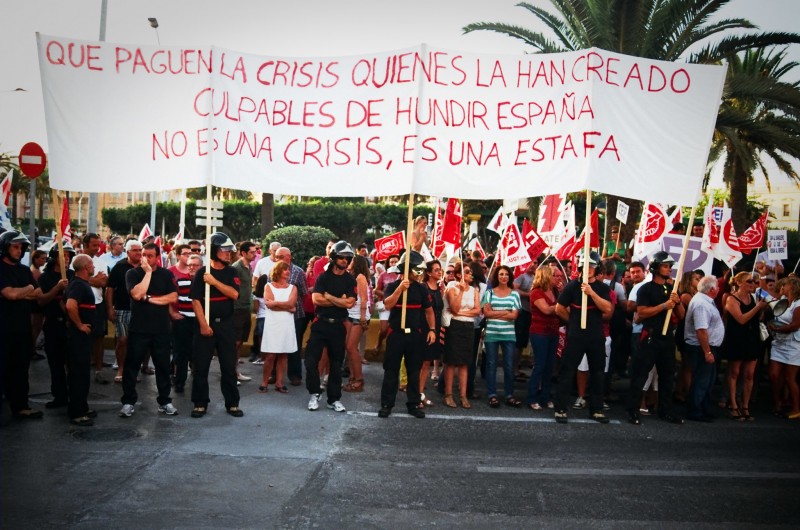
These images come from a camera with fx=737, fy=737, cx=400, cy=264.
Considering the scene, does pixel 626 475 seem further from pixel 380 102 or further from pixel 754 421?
pixel 380 102

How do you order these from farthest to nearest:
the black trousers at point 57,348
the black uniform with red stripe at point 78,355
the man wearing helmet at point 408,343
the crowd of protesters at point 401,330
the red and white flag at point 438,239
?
the red and white flag at point 438,239 < the man wearing helmet at point 408,343 < the black trousers at point 57,348 < the crowd of protesters at point 401,330 < the black uniform with red stripe at point 78,355

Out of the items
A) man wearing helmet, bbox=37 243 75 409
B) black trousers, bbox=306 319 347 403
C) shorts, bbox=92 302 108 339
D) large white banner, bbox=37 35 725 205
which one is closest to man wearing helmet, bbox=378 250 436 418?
black trousers, bbox=306 319 347 403

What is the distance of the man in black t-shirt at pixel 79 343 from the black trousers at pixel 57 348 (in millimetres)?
363

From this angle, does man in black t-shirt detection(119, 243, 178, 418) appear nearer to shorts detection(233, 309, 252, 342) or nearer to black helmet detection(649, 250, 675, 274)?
shorts detection(233, 309, 252, 342)

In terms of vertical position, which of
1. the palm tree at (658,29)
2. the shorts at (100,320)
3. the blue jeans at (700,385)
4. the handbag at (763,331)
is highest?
the palm tree at (658,29)

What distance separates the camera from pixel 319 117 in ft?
27.8

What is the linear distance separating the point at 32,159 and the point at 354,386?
672 cm

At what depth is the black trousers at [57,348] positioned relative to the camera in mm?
8289

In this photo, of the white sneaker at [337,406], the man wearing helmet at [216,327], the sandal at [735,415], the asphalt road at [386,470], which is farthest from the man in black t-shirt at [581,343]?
the man wearing helmet at [216,327]

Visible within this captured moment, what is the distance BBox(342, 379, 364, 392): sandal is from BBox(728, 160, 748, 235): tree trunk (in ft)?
49.0

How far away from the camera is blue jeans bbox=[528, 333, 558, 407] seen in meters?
9.59

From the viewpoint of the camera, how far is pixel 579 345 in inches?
347

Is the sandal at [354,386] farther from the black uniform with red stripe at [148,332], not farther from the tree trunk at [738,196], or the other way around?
the tree trunk at [738,196]

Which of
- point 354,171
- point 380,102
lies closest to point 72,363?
point 354,171
